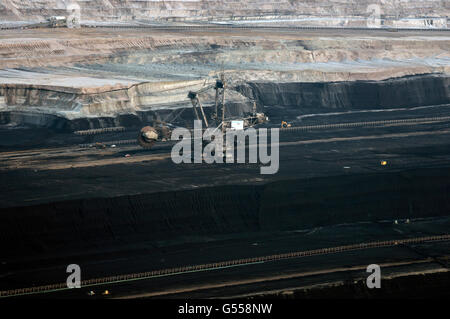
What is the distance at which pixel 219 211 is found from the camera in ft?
145

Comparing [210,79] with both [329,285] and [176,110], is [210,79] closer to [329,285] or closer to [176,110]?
[176,110]

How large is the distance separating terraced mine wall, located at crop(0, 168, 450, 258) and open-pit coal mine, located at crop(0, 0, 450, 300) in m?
0.12

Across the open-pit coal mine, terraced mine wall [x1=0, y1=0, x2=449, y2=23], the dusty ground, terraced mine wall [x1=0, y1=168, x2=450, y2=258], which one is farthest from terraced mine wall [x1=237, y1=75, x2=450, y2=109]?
terraced mine wall [x1=0, y1=0, x2=449, y2=23]

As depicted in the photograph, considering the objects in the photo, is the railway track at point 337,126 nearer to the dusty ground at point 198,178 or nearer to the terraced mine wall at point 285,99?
the dusty ground at point 198,178

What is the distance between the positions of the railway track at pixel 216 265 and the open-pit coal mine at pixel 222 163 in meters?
0.11

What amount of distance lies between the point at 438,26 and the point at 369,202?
261 feet

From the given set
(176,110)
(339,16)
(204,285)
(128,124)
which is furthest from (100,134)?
(339,16)

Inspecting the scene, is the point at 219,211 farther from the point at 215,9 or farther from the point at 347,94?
the point at 215,9

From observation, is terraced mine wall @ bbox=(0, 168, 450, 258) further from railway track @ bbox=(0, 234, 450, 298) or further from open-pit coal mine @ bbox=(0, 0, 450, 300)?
railway track @ bbox=(0, 234, 450, 298)

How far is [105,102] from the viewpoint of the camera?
6688cm

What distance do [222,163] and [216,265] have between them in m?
16.9

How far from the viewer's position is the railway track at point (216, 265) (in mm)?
34688

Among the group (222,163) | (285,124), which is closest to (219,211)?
(222,163)

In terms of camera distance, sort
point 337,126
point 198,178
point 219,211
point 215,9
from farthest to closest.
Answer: point 215,9 → point 337,126 → point 198,178 → point 219,211
